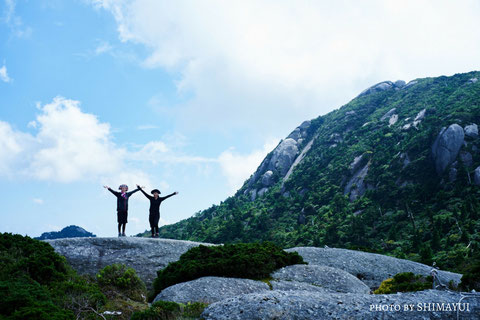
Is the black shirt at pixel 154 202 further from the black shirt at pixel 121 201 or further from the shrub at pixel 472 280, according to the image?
the shrub at pixel 472 280

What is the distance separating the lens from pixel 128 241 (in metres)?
17.6

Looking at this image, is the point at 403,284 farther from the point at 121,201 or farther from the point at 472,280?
the point at 121,201

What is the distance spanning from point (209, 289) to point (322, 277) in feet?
16.6

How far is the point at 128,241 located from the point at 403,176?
58.6 metres

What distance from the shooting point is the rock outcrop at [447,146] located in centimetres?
5835

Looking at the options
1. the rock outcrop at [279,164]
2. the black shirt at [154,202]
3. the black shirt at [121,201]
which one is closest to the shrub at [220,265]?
the black shirt at [154,202]

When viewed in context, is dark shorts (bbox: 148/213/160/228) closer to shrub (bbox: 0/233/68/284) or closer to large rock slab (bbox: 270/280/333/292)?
shrub (bbox: 0/233/68/284)

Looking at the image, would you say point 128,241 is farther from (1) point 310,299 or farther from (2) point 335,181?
(2) point 335,181

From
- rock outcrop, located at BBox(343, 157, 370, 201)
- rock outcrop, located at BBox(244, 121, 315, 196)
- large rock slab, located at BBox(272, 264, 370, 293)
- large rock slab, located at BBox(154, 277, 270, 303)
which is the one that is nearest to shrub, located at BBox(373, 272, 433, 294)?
large rock slab, located at BBox(272, 264, 370, 293)

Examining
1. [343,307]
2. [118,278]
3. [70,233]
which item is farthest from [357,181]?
[70,233]

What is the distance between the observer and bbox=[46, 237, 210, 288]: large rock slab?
15648 mm

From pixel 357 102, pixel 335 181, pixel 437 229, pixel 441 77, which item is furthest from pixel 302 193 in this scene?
pixel 441 77

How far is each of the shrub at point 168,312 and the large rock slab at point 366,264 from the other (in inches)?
426

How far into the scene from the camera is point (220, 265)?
13281 mm
